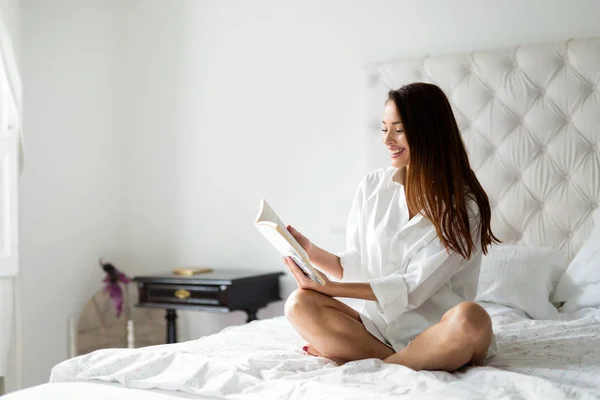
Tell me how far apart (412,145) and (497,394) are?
2.48 ft

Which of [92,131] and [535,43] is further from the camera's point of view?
[92,131]

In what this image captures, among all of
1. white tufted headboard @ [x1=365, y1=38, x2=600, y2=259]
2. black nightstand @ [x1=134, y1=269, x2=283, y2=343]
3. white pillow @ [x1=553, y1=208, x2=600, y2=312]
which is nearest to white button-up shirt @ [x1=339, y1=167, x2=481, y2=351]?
white pillow @ [x1=553, y1=208, x2=600, y2=312]

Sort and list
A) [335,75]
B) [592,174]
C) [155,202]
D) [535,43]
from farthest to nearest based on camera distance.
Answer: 1. [155,202]
2. [335,75]
3. [535,43]
4. [592,174]

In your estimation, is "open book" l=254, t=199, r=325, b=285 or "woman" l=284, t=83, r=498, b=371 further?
"woman" l=284, t=83, r=498, b=371

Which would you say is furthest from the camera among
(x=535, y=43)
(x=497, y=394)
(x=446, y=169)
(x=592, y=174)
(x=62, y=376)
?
(x=535, y=43)

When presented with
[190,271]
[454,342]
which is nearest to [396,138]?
[454,342]

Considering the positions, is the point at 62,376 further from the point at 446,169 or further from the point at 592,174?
the point at 592,174

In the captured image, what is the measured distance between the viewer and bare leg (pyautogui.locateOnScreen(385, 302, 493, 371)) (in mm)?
1682

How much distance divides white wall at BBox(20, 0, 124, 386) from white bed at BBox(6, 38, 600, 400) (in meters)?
1.54

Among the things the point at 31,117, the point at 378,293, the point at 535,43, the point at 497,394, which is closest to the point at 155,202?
the point at 31,117

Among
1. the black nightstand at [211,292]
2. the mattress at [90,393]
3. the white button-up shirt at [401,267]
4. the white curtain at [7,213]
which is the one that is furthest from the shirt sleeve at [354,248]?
the white curtain at [7,213]

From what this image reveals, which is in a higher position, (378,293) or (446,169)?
(446,169)

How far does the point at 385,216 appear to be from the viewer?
2.05m

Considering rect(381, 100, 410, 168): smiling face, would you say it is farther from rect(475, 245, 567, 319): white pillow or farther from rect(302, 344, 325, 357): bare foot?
rect(475, 245, 567, 319): white pillow
